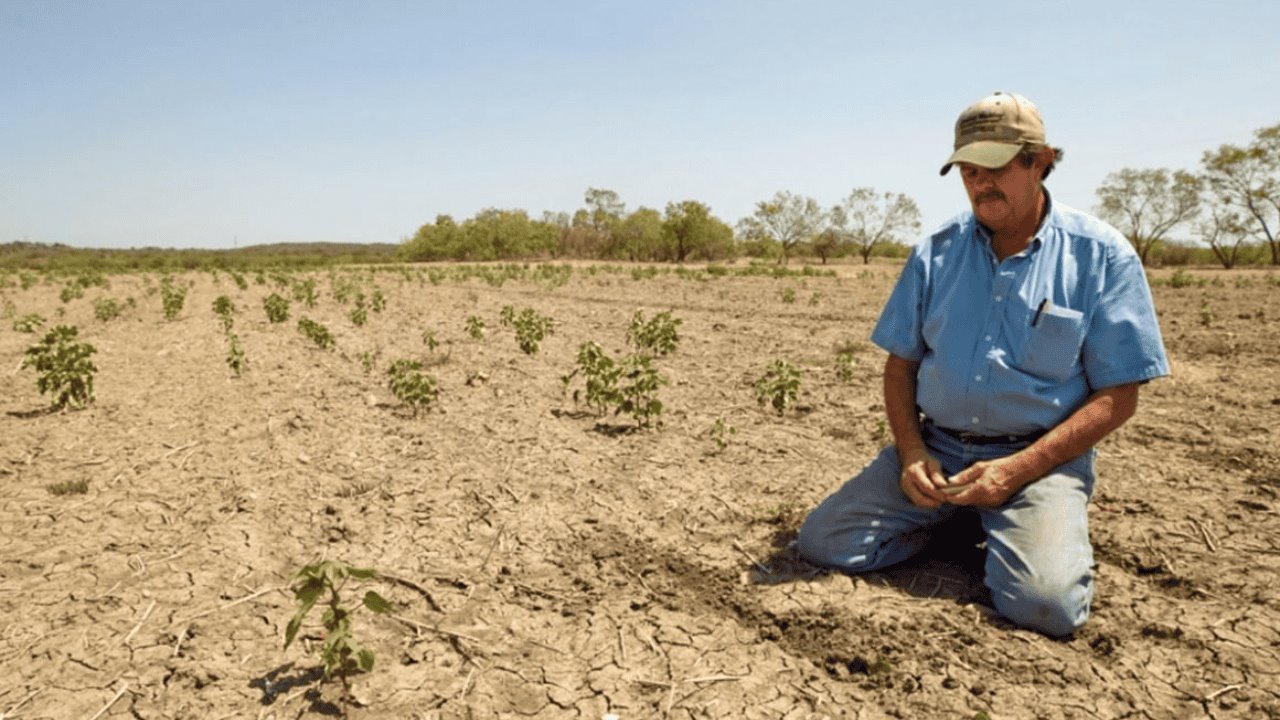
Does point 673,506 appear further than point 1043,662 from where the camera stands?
Yes

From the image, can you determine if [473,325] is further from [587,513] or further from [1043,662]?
[1043,662]

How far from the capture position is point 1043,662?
2564 millimetres

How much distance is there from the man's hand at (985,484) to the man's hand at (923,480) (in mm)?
38

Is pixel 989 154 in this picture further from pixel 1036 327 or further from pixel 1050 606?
pixel 1050 606

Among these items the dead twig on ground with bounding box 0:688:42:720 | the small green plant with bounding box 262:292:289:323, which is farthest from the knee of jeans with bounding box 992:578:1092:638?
the small green plant with bounding box 262:292:289:323

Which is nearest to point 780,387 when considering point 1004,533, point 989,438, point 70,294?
point 989,438

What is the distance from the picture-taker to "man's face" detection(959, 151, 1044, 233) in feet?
9.35

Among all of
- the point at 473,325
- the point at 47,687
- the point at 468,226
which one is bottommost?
the point at 47,687

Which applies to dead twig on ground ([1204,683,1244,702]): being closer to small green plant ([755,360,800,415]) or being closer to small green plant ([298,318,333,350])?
small green plant ([755,360,800,415])

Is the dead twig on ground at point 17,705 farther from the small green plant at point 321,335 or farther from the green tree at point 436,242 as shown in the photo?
the green tree at point 436,242

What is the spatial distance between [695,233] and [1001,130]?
65.8 metres

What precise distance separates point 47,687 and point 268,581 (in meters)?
0.87

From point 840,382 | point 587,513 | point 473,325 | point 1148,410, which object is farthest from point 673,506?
point 473,325

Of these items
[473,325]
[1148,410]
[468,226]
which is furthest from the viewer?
[468,226]
